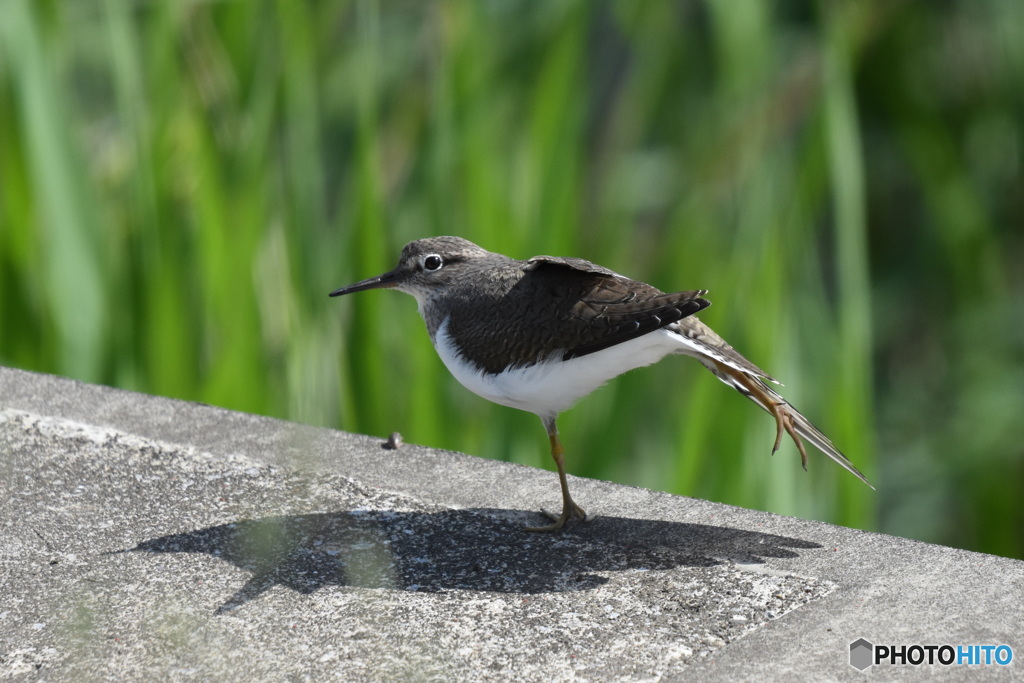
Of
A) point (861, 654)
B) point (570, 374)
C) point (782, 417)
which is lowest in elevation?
point (861, 654)

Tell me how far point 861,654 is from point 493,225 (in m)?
2.53

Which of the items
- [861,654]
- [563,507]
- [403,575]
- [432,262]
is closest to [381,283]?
[432,262]

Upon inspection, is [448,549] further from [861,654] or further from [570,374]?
[861,654]

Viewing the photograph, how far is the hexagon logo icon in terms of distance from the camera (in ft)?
8.47

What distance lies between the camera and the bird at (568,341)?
3.31 metres

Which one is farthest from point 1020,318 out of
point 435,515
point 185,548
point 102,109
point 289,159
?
point 102,109

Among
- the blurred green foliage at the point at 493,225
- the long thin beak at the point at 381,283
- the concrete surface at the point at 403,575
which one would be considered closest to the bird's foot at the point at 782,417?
the concrete surface at the point at 403,575

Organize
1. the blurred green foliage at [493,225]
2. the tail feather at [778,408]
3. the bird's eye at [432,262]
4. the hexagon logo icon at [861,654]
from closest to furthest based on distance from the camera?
the hexagon logo icon at [861,654]
the tail feather at [778,408]
the bird's eye at [432,262]
the blurred green foliage at [493,225]

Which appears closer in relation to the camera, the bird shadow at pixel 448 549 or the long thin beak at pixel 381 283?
the bird shadow at pixel 448 549

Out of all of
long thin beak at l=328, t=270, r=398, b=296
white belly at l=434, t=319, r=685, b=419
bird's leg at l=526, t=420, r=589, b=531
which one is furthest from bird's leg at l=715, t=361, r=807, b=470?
long thin beak at l=328, t=270, r=398, b=296

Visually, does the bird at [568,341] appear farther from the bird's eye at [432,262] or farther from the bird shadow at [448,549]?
the bird's eye at [432,262]

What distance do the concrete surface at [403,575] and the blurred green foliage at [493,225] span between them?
912 mm

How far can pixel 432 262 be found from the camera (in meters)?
3.94

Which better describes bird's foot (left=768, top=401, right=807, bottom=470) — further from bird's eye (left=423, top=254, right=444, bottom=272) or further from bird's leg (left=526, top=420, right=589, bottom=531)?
bird's eye (left=423, top=254, right=444, bottom=272)
